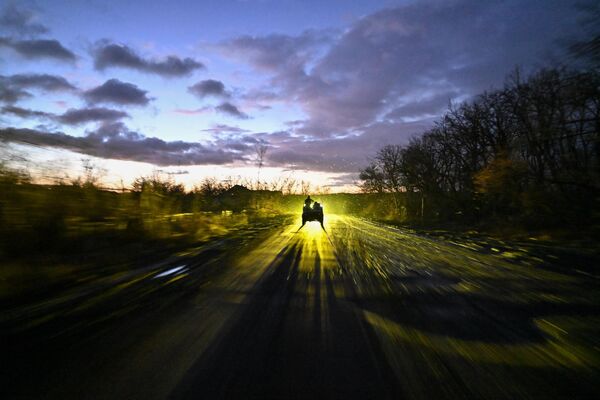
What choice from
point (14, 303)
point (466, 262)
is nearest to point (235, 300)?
point (14, 303)

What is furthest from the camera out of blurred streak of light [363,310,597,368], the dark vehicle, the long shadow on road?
the dark vehicle

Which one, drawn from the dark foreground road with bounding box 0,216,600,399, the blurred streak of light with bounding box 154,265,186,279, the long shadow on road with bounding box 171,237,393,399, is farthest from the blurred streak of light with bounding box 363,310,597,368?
the blurred streak of light with bounding box 154,265,186,279

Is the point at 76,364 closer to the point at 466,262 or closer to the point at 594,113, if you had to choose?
the point at 466,262

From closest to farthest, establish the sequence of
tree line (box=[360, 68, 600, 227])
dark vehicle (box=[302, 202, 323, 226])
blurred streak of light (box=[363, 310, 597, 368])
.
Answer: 1. blurred streak of light (box=[363, 310, 597, 368])
2. tree line (box=[360, 68, 600, 227])
3. dark vehicle (box=[302, 202, 323, 226])

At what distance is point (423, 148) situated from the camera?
4425 cm

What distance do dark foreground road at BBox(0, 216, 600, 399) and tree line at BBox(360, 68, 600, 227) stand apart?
10301 mm

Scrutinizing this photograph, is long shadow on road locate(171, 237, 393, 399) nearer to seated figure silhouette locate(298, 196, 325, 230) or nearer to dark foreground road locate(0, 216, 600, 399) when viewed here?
dark foreground road locate(0, 216, 600, 399)

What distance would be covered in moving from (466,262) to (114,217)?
10852 mm

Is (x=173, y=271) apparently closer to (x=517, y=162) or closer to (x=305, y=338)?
(x=305, y=338)

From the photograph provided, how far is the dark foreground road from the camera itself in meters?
2.66

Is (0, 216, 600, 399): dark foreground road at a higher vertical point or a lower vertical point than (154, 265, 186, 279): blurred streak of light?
higher

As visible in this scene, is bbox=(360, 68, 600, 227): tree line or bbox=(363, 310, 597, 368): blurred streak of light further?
bbox=(360, 68, 600, 227): tree line

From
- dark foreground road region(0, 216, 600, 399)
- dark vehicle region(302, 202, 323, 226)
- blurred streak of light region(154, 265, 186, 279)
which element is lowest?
blurred streak of light region(154, 265, 186, 279)

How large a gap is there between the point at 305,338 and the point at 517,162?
2460 cm
